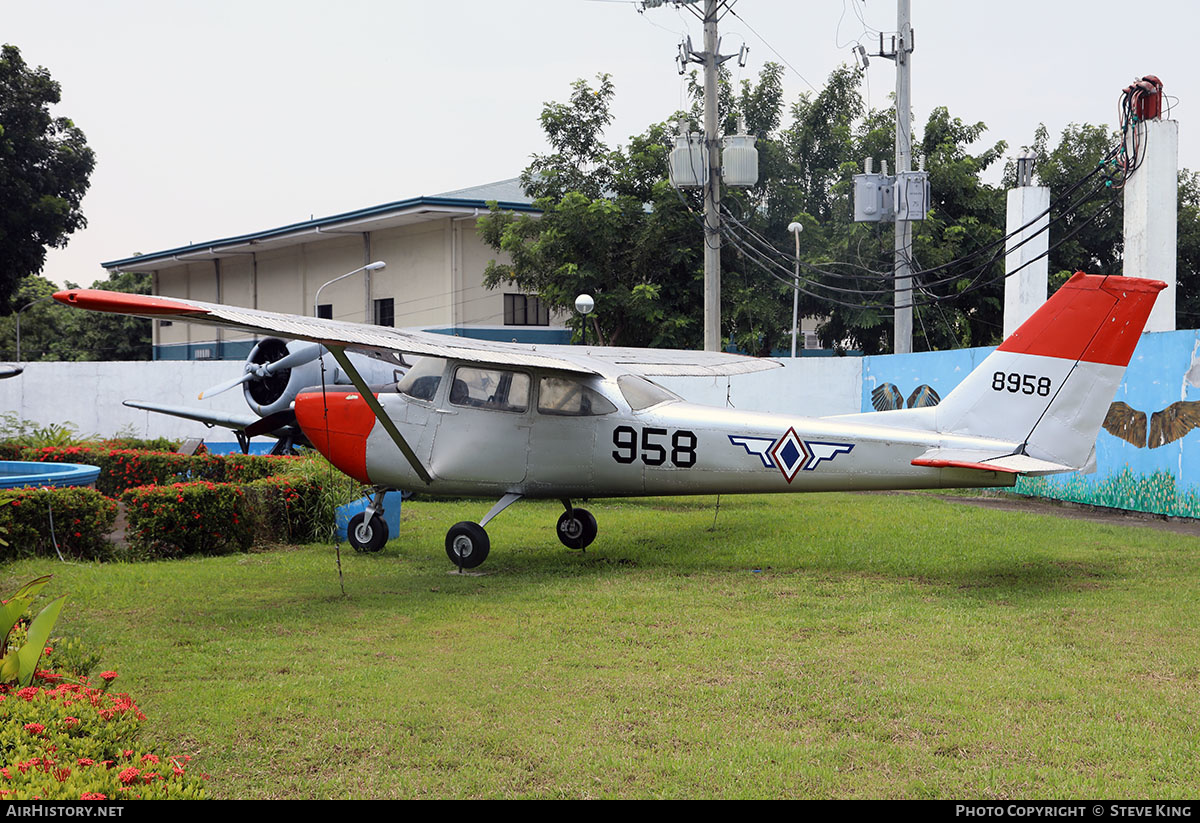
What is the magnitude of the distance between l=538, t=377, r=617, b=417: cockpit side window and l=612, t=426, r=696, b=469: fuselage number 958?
0.35m

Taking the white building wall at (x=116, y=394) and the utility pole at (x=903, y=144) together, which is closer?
the utility pole at (x=903, y=144)

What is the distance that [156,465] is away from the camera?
14.2m

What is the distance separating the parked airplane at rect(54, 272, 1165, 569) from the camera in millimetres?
8898

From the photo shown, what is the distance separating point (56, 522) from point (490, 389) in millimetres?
4971

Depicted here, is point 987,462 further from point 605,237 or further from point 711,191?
point 605,237

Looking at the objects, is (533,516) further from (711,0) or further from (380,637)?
(711,0)

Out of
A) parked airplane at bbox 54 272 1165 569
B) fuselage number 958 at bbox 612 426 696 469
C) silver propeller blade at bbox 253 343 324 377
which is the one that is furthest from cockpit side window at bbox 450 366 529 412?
silver propeller blade at bbox 253 343 324 377

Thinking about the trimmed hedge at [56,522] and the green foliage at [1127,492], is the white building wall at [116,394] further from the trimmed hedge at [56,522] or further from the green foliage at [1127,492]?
the green foliage at [1127,492]

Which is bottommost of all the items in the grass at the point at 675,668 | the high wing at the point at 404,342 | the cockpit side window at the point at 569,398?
the grass at the point at 675,668

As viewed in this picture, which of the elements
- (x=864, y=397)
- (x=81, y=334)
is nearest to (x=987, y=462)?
(x=864, y=397)

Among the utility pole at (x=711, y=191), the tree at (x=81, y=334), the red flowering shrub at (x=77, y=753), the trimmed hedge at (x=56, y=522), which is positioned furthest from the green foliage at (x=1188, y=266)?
the tree at (x=81, y=334)

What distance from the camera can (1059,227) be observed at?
3528 cm

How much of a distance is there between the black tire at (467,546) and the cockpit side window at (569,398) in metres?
1.48

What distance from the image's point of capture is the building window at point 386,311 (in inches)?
1457
